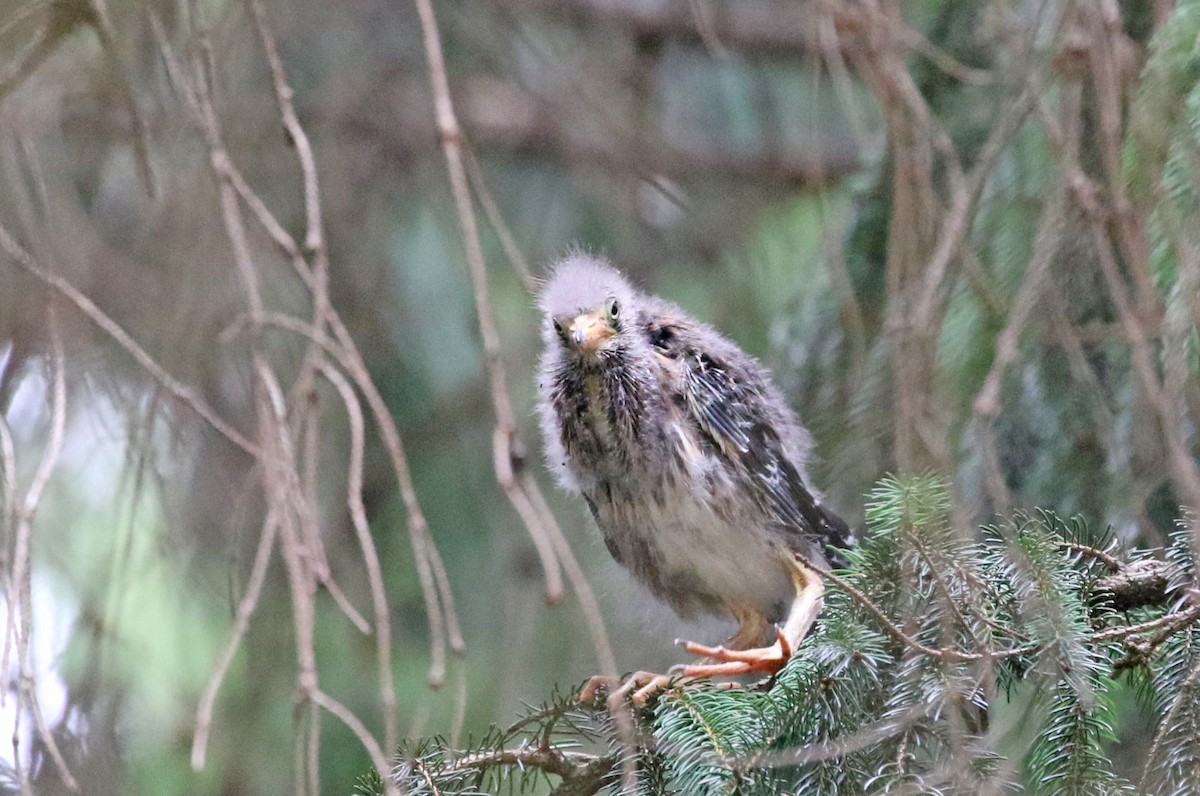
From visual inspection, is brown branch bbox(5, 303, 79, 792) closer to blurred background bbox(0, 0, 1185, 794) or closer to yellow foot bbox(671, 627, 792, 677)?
blurred background bbox(0, 0, 1185, 794)

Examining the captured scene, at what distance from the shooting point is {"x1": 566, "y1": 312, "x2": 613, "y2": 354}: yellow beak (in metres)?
2.44

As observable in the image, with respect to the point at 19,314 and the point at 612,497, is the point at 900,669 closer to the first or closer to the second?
the point at 612,497

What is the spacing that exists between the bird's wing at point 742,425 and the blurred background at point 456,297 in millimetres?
232

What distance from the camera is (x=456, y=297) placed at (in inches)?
139

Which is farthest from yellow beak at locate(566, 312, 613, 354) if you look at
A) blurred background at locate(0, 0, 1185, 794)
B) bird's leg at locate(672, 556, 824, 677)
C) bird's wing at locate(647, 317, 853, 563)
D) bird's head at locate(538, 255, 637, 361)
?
bird's leg at locate(672, 556, 824, 677)

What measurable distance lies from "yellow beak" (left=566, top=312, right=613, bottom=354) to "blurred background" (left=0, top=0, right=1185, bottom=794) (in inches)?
13.6

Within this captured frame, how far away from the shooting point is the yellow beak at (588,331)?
2.44m

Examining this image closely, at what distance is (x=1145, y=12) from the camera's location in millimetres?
2586

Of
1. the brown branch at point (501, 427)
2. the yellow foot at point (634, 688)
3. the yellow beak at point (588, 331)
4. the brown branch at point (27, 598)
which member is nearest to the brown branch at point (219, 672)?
A: the brown branch at point (27, 598)

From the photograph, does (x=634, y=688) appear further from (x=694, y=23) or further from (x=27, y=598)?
(x=694, y=23)

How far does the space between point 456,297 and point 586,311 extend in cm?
110

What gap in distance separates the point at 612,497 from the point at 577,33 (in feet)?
5.90

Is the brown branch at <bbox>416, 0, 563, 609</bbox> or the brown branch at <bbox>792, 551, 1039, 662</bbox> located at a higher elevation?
the brown branch at <bbox>416, 0, 563, 609</bbox>

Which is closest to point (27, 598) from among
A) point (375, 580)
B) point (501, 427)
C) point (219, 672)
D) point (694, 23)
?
point (219, 672)
